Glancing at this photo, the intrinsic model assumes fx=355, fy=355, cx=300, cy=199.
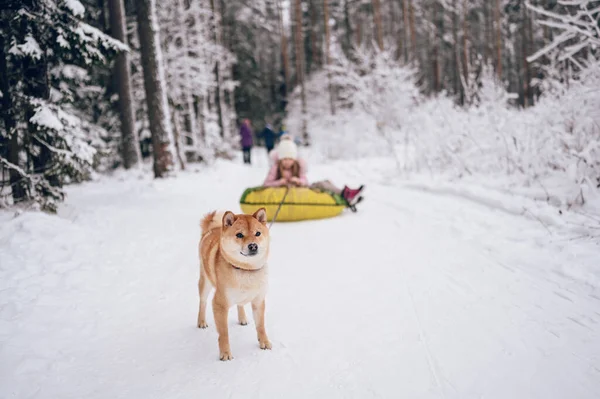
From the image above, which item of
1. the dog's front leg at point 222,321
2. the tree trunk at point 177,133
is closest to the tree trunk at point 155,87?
the tree trunk at point 177,133

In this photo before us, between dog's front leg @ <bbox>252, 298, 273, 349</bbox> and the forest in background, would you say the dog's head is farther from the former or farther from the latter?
the forest in background

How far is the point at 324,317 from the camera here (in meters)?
3.14

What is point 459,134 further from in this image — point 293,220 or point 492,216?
point 293,220

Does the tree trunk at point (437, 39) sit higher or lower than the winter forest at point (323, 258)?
higher

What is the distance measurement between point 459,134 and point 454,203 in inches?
94.3

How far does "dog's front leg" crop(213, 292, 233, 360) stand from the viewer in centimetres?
257

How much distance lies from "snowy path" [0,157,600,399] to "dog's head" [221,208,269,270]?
29.1 inches

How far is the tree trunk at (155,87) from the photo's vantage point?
951 centimetres

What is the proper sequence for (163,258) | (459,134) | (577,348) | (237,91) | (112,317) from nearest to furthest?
(577,348)
(112,317)
(163,258)
(459,134)
(237,91)

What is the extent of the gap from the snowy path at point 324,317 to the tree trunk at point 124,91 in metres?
7.11

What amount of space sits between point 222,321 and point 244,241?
0.64m

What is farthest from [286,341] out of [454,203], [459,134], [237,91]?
[237,91]

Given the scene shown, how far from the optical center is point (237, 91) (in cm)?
3088

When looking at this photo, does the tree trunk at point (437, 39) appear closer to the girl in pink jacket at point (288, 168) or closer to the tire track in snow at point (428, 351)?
the girl in pink jacket at point (288, 168)
